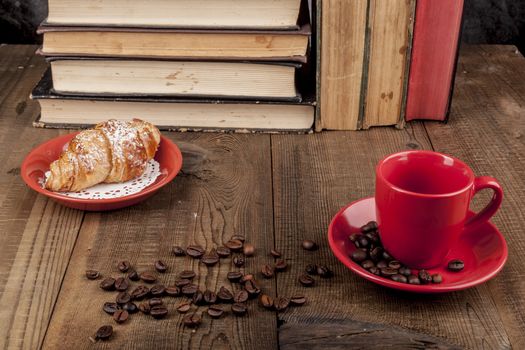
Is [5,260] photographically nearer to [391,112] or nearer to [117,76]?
[117,76]

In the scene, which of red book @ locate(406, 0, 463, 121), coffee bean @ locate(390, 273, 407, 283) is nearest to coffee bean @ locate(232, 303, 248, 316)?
coffee bean @ locate(390, 273, 407, 283)

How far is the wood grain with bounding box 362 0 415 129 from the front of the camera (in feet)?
4.78

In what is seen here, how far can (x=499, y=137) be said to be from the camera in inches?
60.7

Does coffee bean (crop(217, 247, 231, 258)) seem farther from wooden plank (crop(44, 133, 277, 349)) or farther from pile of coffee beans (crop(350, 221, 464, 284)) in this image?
pile of coffee beans (crop(350, 221, 464, 284))

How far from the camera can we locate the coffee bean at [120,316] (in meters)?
1.04

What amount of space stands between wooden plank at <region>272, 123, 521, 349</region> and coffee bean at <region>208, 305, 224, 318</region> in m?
0.08

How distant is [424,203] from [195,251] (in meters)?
0.37

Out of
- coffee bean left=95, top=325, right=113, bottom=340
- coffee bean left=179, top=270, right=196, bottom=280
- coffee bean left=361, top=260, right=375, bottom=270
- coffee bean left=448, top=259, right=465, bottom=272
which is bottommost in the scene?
coffee bean left=179, top=270, right=196, bottom=280

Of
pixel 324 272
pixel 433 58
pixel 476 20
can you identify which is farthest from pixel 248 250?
pixel 476 20

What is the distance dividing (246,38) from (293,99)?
0.51 feet

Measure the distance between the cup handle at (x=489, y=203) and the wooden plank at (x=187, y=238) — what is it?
1.01ft

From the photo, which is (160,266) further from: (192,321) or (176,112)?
(176,112)

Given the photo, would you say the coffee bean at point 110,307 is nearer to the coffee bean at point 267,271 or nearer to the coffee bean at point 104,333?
the coffee bean at point 104,333

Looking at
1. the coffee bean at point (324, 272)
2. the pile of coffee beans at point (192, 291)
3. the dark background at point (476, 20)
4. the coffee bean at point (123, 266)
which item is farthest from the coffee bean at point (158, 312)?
the dark background at point (476, 20)
